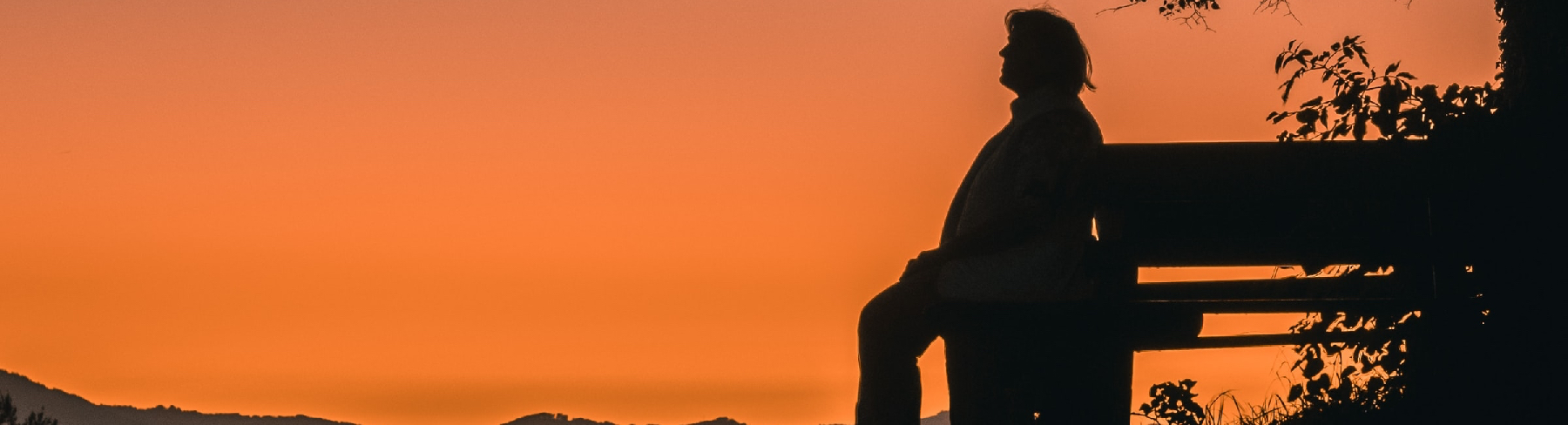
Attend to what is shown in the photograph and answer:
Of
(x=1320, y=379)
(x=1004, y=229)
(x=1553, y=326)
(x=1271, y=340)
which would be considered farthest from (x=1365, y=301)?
(x=1320, y=379)

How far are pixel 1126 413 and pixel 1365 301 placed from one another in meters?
0.64

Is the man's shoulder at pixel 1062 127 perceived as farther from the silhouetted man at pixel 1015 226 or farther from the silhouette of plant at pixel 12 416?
the silhouette of plant at pixel 12 416

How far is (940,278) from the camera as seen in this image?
13.6ft

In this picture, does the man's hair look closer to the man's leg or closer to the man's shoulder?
the man's shoulder

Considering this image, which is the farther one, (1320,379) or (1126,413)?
(1320,379)

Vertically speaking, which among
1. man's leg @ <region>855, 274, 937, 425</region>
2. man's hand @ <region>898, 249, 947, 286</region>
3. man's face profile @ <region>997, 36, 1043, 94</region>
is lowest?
man's leg @ <region>855, 274, 937, 425</region>

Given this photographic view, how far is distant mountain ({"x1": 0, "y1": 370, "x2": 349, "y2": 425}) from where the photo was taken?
12.6 meters

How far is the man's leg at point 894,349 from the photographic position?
421 cm

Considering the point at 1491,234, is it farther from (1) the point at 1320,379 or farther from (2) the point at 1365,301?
(1) the point at 1320,379

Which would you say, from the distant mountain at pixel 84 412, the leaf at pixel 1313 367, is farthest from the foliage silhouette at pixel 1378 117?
the distant mountain at pixel 84 412

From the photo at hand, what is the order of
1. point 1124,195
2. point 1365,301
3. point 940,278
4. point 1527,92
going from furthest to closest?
point 1527,92, point 940,278, point 1365,301, point 1124,195

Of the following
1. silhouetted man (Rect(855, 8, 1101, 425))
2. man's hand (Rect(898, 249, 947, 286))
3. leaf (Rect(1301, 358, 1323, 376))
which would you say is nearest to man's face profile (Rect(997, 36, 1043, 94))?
silhouetted man (Rect(855, 8, 1101, 425))

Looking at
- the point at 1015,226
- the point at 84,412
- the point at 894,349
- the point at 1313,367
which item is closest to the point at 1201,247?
the point at 1015,226

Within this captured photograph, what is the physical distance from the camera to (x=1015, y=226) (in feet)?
12.8
